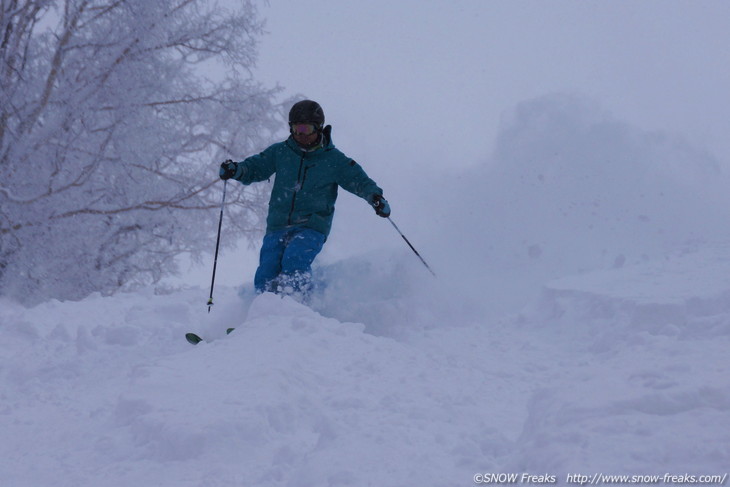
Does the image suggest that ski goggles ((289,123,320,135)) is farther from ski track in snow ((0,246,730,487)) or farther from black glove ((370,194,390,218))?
ski track in snow ((0,246,730,487))

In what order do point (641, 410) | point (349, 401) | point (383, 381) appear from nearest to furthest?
1. point (641, 410)
2. point (349, 401)
3. point (383, 381)

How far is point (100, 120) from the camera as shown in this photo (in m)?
8.02

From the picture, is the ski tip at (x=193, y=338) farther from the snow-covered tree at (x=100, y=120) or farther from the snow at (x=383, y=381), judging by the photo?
the snow-covered tree at (x=100, y=120)

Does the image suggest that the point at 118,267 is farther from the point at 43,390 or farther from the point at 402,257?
Answer: the point at 43,390

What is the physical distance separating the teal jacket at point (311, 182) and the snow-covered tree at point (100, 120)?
3.87 m

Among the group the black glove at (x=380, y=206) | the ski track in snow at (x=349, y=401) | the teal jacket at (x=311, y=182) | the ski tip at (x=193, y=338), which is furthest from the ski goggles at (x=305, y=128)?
the ski tip at (x=193, y=338)

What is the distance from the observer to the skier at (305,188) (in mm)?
4887

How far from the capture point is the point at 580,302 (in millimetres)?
5480

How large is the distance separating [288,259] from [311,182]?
709 mm

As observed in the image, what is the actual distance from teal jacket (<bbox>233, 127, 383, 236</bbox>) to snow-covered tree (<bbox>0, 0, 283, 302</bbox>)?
3.87 meters

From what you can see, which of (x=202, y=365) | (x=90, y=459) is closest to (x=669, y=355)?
(x=202, y=365)

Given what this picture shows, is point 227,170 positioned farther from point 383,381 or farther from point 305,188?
point 383,381

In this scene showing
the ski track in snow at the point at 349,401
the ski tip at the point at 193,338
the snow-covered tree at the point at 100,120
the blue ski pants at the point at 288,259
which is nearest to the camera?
the ski track in snow at the point at 349,401

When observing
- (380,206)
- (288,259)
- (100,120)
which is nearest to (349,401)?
(288,259)
